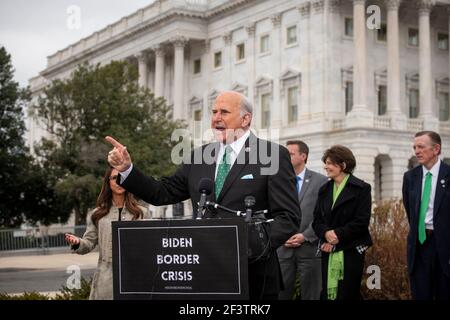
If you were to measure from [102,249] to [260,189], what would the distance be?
265 cm

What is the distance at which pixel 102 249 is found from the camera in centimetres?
805

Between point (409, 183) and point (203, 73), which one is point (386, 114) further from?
point (409, 183)

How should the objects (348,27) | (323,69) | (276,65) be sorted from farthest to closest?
(276,65) < (348,27) < (323,69)

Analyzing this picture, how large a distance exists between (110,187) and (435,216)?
350 cm

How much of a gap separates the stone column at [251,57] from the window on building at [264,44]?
1.81 ft

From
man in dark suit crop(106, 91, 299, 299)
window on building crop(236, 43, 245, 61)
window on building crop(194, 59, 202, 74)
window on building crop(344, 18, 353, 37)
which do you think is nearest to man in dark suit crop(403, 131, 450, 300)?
man in dark suit crop(106, 91, 299, 299)

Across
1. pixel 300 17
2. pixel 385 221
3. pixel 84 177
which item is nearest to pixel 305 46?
pixel 300 17

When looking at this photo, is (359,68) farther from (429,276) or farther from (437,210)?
(429,276)

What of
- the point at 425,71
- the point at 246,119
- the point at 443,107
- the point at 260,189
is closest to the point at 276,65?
the point at 425,71

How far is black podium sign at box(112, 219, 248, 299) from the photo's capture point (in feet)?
16.7

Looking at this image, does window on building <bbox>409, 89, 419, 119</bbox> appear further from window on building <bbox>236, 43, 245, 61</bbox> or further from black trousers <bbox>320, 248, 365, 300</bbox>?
black trousers <bbox>320, 248, 365, 300</bbox>

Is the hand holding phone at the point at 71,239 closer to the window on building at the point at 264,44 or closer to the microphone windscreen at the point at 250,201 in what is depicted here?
the microphone windscreen at the point at 250,201

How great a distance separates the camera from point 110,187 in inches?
330

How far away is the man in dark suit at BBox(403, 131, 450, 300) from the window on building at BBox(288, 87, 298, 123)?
41747 millimetres
